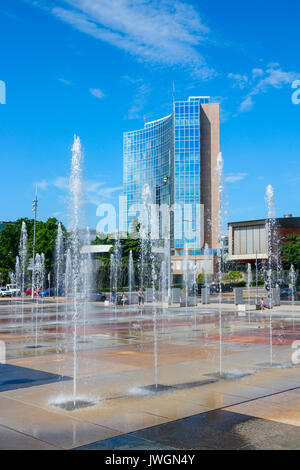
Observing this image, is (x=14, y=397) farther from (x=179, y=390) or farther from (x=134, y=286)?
(x=134, y=286)

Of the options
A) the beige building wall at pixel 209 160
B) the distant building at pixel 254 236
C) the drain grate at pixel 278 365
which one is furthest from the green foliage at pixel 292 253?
the drain grate at pixel 278 365

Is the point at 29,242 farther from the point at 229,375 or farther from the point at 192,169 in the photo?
the point at 229,375

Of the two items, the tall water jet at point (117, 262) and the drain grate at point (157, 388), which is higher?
the tall water jet at point (117, 262)

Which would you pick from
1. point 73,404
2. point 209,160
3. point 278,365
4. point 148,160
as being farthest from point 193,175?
point 73,404

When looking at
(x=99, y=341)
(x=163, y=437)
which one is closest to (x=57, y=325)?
(x=99, y=341)

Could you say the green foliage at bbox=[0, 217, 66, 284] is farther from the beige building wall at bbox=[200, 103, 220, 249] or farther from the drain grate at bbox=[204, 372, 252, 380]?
the drain grate at bbox=[204, 372, 252, 380]

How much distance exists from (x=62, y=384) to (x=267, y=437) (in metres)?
4.43

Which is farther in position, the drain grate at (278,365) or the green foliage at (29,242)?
the green foliage at (29,242)

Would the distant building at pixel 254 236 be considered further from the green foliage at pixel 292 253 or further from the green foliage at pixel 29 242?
the green foliage at pixel 29 242

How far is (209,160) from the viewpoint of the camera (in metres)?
107

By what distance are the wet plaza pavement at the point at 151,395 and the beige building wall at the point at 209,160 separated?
301 ft

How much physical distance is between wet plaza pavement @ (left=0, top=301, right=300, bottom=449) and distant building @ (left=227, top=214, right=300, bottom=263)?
219 ft

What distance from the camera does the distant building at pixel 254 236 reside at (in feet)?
262
